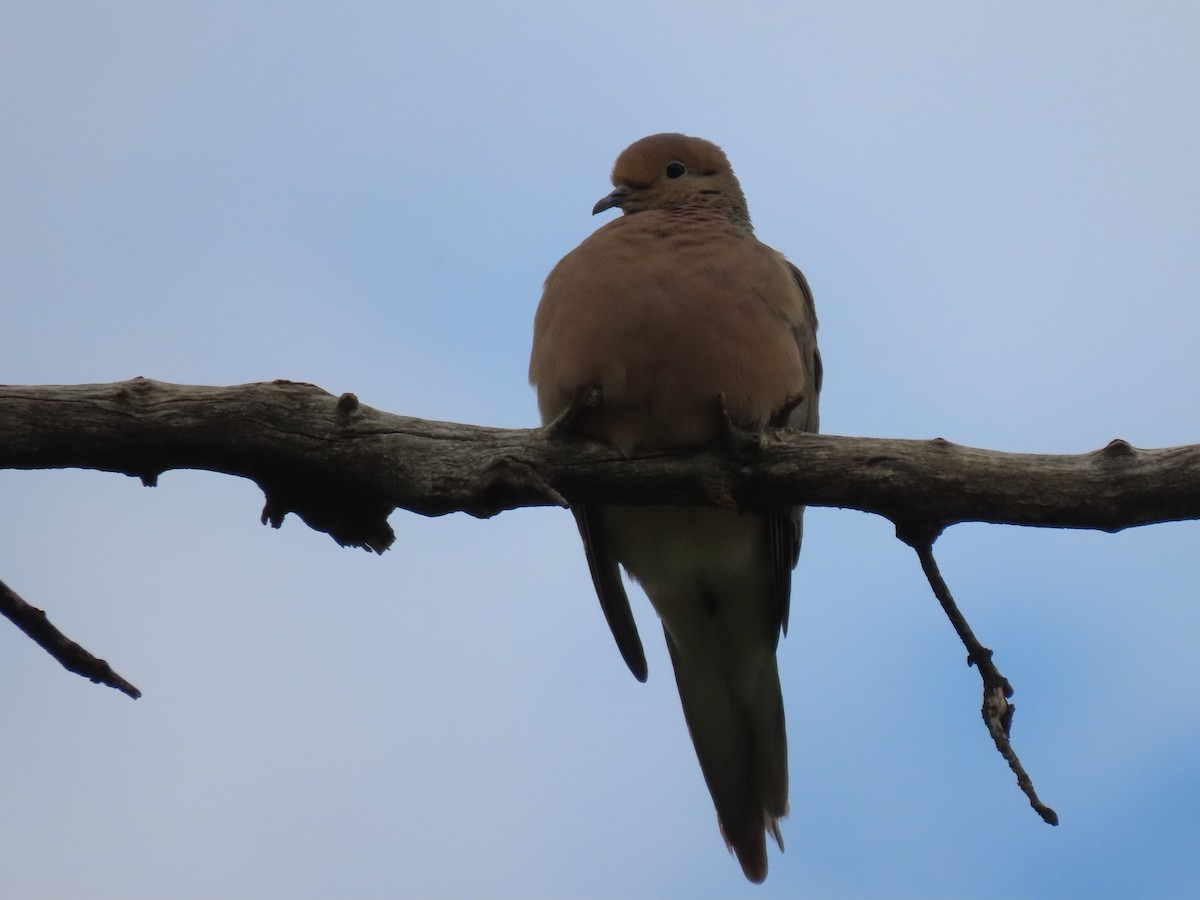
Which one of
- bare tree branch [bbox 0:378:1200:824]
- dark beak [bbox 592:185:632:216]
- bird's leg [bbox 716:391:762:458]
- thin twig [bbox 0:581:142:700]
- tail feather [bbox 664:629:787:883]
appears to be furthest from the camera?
dark beak [bbox 592:185:632:216]

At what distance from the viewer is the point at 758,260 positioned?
4.79 metres

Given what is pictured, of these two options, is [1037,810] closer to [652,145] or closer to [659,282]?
[659,282]

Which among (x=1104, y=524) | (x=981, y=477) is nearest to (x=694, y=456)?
(x=981, y=477)

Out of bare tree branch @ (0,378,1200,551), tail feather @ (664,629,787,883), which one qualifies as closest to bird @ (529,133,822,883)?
tail feather @ (664,629,787,883)

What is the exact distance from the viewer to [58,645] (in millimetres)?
→ 3066

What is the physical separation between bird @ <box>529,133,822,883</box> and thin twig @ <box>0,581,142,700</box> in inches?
53.5

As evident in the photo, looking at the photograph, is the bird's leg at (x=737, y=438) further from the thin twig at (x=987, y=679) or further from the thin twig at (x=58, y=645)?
the thin twig at (x=58, y=645)

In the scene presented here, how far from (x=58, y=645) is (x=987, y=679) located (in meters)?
2.25

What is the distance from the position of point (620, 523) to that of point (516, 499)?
53.4 inches

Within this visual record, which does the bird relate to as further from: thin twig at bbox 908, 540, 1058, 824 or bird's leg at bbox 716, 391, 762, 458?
thin twig at bbox 908, 540, 1058, 824

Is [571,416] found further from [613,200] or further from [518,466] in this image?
[613,200]

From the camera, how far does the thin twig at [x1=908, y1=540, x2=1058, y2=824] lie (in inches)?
127

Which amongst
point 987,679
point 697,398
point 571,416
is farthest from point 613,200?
point 987,679

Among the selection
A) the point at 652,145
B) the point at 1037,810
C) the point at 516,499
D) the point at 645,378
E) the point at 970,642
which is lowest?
the point at 1037,810
